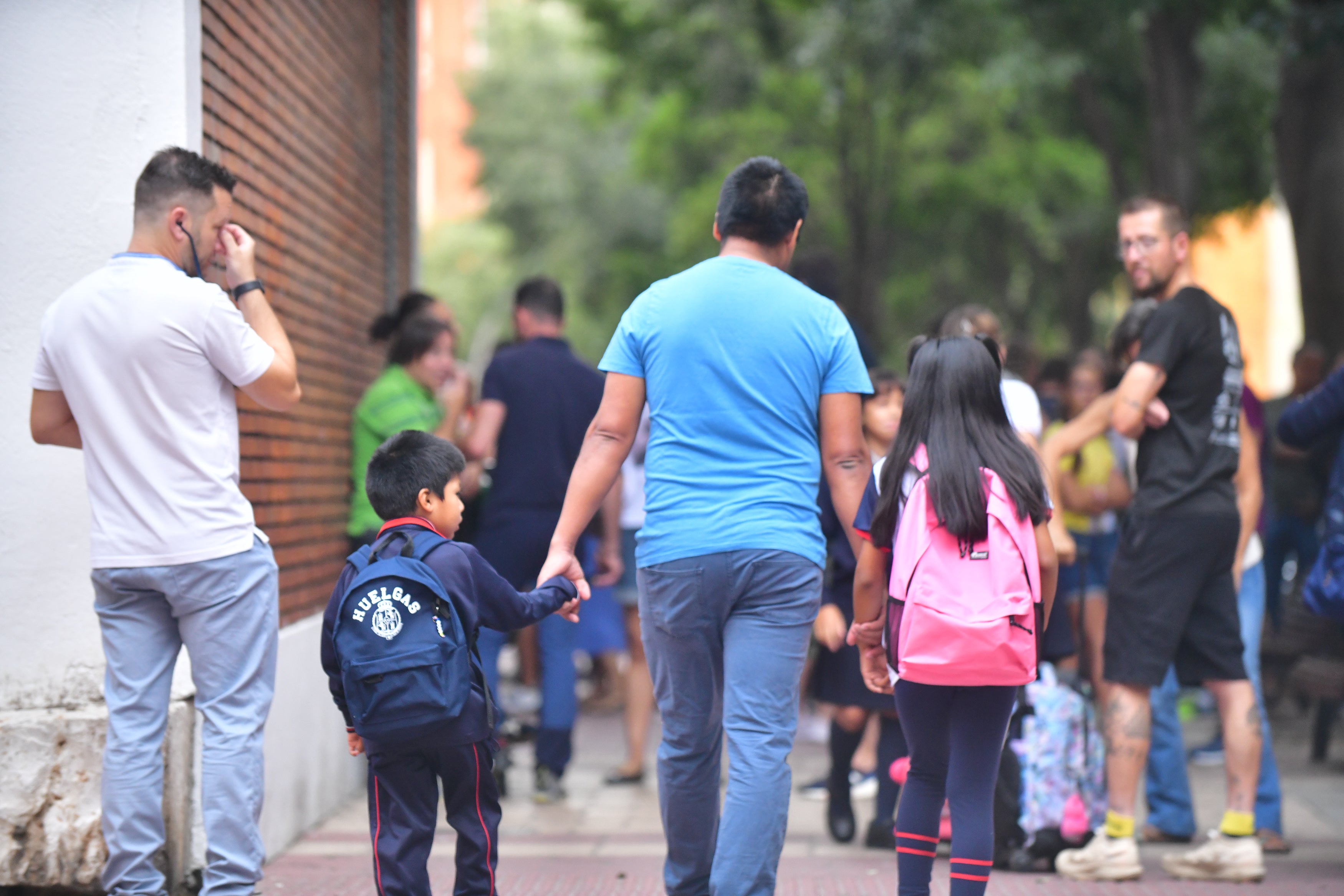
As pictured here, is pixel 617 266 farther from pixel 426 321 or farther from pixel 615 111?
pixel 426 321

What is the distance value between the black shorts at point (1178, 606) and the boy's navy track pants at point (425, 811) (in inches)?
94.3

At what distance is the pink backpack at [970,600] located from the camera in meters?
3.62

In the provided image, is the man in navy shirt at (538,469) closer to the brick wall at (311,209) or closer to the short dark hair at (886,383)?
the brick wall at (311,209)

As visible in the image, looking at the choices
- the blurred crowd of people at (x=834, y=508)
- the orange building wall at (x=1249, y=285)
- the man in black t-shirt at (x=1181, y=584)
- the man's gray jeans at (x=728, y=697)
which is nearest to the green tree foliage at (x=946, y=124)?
the blurred crowd of people at (x=834, y=508)

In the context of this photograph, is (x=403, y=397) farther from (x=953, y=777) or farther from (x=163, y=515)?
(x=953, y=777)

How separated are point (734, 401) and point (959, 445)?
0.60m

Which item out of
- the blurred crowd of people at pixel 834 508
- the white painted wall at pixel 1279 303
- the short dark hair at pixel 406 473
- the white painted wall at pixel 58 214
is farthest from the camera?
the white painted wall at pixel 1279 303

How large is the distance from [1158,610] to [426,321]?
3272 mm

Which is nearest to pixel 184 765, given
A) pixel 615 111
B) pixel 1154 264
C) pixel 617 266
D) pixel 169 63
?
pixel 169 63

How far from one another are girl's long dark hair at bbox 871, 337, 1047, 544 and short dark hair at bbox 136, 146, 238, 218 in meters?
2.08

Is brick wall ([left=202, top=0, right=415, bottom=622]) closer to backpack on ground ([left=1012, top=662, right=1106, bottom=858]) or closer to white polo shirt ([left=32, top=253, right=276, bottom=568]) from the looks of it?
white polo shirt ([left=32, top=253, right=276, bottom=568])

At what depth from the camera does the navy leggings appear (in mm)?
3740

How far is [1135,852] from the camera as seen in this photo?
4992 millimetres

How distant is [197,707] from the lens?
4.07 meters
